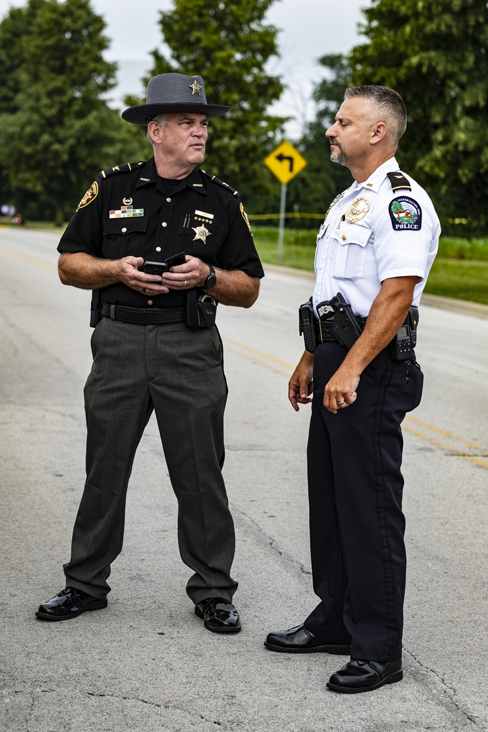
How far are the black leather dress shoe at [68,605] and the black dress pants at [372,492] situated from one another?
1094 millimetres

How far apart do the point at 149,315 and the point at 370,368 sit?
0.97 meters

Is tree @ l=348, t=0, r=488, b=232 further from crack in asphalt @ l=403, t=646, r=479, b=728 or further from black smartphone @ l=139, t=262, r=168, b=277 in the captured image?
crack in asphalt @ l=403, t=646, r=479, b=728

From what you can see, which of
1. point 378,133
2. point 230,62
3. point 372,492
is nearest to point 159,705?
point 372,492

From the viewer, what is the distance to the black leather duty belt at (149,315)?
3633 millimetres

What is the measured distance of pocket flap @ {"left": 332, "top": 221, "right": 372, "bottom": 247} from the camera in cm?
312

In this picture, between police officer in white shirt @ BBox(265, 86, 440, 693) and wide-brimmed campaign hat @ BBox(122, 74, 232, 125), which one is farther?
wide-brimmed campaign hat @ BBox(122, 74, 232, 125)

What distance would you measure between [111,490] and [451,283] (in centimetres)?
2032

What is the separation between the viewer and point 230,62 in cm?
4262

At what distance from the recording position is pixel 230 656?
3.38 meters

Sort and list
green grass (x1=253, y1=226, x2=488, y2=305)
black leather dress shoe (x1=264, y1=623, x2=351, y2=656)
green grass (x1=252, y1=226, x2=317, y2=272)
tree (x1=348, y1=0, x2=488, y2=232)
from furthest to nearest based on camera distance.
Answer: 1. green grass (x1=252, y1=226, x2=317, y2=272)
2. green grass (x1=253, y1=226, x2=488, y2=305)
3. tree (x1=348, y1=0, x2=488, y2=232)
4. black leather dress shoe (x1=264, y1=623, x2=351, y2=656)

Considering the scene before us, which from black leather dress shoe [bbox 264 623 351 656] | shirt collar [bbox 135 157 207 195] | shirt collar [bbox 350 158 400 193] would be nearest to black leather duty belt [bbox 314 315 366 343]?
shirt collar [bbox 350 158 400 193]

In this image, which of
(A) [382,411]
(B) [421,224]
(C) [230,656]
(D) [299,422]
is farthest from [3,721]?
(D) [299,422]

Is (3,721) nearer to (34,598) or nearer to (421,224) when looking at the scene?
(34,598)

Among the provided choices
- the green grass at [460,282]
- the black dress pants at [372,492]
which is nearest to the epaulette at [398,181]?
the black dress pants at [372,492]
